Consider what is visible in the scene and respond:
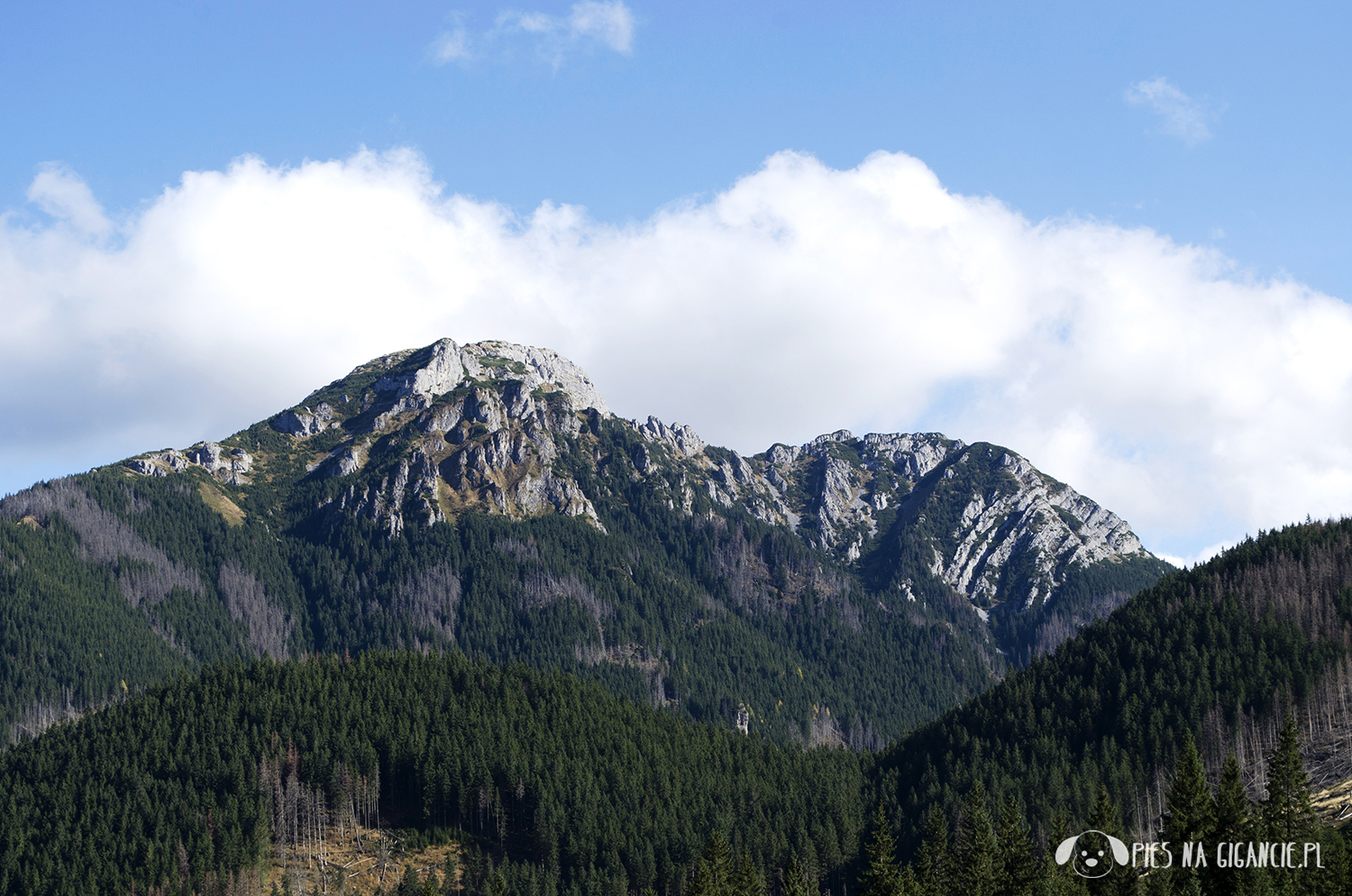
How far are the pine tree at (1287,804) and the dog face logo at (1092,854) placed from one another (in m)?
12.6

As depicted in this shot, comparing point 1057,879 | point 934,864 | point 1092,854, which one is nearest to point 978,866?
point 1092,854

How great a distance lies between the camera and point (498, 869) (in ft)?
574

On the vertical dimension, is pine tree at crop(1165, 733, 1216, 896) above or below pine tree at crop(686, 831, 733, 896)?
above

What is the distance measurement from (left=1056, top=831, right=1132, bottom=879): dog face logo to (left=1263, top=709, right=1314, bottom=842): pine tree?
495 inches

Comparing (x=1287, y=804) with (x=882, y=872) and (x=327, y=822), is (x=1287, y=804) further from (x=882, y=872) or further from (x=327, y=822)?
(x=327, y=822)

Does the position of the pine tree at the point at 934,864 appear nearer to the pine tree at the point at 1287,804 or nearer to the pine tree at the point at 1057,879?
the pine tree at the point at 1057,879

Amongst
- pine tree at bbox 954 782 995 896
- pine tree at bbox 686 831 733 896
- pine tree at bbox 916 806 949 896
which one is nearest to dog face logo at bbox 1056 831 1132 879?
pine tree at bbox 954 782 995 896

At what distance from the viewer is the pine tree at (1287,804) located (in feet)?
340

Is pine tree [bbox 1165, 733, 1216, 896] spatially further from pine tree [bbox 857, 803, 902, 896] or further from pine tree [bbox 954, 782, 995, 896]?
pine tree [bbox 857, 803, 902, 896]

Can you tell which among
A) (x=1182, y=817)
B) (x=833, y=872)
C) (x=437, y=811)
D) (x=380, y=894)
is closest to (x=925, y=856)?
(x=1182, y=817)

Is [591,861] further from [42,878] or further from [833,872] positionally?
[42,878]

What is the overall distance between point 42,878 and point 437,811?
5802 cm

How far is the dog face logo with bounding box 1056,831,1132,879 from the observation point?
350 ft

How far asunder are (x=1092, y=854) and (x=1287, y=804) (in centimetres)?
1751
